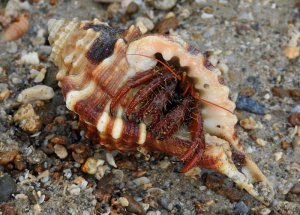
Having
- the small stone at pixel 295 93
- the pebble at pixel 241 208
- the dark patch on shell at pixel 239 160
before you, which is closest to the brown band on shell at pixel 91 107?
the dark patch on shell at pixel 239 160

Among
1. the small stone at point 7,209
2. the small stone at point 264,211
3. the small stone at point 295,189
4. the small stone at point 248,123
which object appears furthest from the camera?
the small stone at point 248,123

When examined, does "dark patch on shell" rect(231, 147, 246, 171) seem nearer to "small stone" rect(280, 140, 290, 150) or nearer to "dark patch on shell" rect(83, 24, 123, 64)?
"small stone" rect(280, 140, 290, 150)

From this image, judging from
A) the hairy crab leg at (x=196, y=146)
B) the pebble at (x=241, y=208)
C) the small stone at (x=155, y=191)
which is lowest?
the pebble at (x=241, y=208)

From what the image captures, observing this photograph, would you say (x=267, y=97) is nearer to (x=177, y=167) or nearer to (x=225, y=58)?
(x=225, y=58)

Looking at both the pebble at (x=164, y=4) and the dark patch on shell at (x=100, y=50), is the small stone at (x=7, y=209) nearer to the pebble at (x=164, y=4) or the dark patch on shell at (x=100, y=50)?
the dark patch on shell at (x=100, y=50)

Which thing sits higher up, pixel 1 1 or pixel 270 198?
pixel 1 1

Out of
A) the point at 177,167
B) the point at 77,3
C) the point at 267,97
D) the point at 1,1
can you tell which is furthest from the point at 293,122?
the point at 1,1

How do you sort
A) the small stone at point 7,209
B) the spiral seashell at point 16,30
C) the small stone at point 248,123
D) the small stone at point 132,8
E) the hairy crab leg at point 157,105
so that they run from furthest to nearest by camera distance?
the small stone at point 132,8 → the spiral seashell at point 16,30 → the small stone at point 248,123 → the hairy crab leg at point 157,105 → the small stone at point 7,209
